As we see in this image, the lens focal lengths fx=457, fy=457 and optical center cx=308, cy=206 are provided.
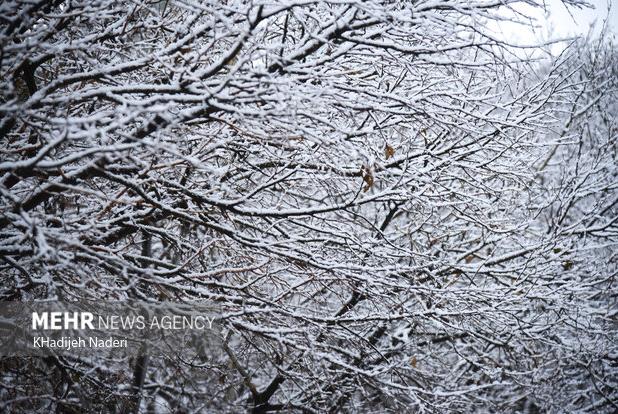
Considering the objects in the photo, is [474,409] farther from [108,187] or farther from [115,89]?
[115,89]

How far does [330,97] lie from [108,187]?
7.80 ft

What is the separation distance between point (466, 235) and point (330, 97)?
4.26 metres

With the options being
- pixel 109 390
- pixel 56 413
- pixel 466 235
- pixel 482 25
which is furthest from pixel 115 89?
pixel 466 235

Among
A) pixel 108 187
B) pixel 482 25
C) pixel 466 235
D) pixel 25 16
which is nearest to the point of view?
pixel 25 16

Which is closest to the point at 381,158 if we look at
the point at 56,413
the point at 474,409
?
the point at 56,413

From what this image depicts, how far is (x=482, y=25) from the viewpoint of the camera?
2.87 m

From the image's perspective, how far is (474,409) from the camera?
710 cm

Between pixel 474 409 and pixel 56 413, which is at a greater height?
pixel 56 413

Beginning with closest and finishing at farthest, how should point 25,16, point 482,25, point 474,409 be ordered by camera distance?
point 25,16, point 482,25, point 474,409

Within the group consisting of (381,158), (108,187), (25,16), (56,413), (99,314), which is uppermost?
(25,16)

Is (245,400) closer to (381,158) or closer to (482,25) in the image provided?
(381,158)

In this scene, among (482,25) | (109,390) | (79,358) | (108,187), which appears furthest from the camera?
(79,358)

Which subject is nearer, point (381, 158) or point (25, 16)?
point (25, 16)

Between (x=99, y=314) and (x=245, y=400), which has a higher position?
(x=99, y=314)
